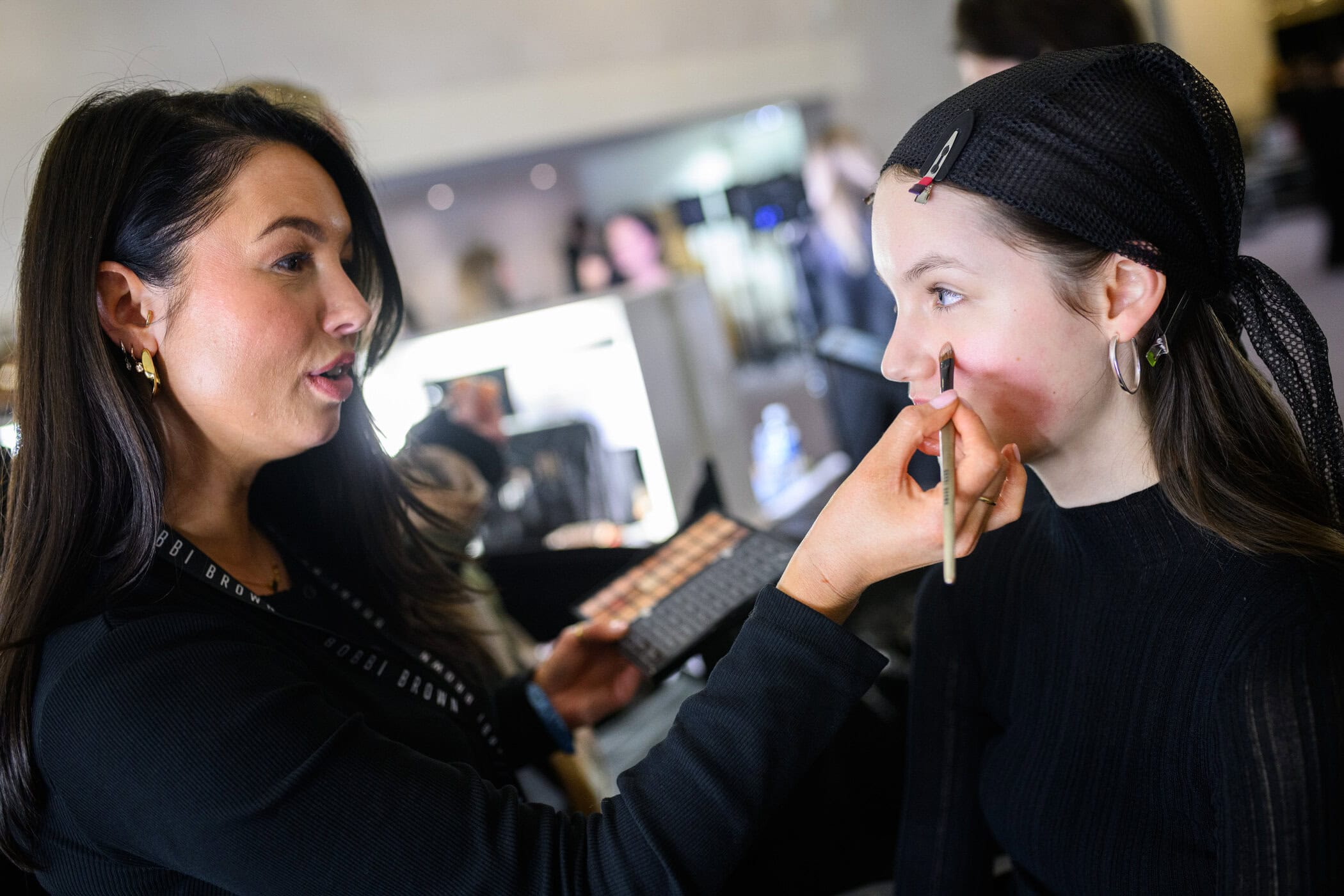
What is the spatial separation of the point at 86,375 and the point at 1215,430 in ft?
3.26

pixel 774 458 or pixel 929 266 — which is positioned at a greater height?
pixel 929 266

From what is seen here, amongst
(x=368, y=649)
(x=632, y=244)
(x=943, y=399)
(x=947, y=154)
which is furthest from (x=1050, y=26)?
(x=632, y=244)

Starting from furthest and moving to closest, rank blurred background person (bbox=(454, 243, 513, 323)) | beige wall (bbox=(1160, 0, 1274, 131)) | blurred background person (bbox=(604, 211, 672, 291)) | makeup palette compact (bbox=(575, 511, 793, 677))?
blurred background person (bbox=(604, 211, 672, 291)) → blurred background person (bbox=(454, 243, 513, 323)) → beige wall (bbox=(1160, 0, 1274, 131)) → makeup palette compact (bbox=(575, 511, 793, 677))

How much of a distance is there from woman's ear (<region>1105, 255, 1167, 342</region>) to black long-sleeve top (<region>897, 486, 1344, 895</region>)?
0.53 feet

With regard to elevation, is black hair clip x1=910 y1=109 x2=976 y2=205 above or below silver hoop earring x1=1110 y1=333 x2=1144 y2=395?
above

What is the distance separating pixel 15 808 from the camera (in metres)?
0.74

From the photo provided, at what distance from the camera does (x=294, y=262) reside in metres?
0.92

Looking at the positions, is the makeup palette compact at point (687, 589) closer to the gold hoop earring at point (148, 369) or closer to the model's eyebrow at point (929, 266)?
the model's eyebrow at point (929, 266)

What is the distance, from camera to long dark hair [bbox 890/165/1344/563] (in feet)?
2.55

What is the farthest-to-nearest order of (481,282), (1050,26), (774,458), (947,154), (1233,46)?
(481,282) < (774,458) < (1233,46) < (1050,26) < (947,154)

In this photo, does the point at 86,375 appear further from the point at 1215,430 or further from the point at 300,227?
the point at 1215,430

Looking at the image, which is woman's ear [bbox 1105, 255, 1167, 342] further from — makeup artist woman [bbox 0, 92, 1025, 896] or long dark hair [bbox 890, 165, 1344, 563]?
makeup artist woman [bbox 0, 92, 1025, 896]

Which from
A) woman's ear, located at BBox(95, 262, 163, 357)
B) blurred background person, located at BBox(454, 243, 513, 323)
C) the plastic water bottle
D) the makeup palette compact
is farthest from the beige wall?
blurred background person, located at BBox(454, 243, 513, 323)

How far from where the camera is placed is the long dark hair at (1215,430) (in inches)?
30.5
